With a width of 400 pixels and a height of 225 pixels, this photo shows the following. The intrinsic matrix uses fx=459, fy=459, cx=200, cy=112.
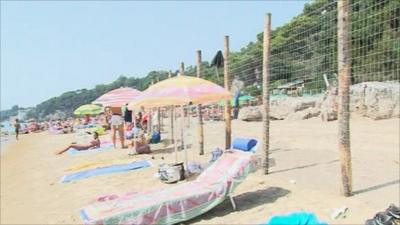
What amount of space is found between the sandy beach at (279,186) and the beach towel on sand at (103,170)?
242 millimetres

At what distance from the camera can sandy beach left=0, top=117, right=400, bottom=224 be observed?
5156 millimetres

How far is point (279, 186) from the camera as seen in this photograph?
6.19 meters

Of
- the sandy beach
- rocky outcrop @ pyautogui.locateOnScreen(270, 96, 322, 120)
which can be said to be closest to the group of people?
the sandy beach

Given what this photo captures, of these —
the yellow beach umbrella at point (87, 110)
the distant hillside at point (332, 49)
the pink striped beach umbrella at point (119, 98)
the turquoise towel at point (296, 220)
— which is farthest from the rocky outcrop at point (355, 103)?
the yellow beach umbrella at point (87, 110)

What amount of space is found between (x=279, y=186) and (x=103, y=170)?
14.2 feet

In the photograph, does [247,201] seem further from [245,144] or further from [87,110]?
[87,110]

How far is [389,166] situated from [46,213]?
5.11 meters

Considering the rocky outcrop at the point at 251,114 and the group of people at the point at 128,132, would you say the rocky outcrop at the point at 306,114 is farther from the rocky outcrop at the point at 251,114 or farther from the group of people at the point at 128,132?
the group of people at the point at 128,132

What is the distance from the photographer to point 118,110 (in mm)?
13172

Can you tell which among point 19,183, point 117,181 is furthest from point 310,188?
point 19,183

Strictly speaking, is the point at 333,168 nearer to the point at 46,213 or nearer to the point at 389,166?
the point at 389,166

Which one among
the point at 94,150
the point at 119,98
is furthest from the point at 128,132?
the point at 119,98

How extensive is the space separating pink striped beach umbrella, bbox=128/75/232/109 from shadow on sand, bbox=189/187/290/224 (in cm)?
155

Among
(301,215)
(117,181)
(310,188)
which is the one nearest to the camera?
(301,215)
